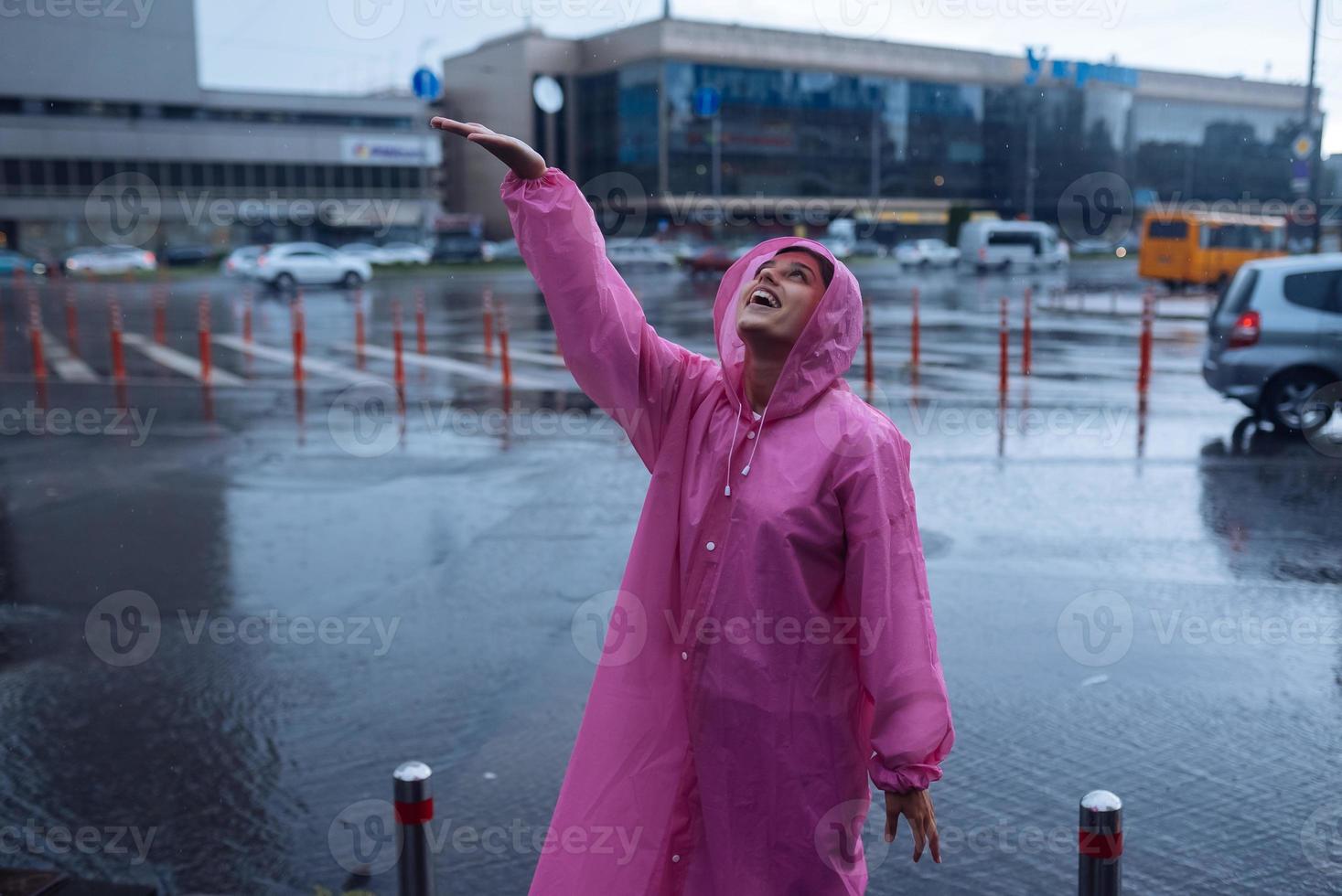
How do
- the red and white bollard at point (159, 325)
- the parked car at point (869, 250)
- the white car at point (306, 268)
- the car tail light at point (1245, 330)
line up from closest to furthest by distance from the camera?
the car tail light at point (1245, 330), the red and white bollard at point (159, 325), the white car at point (306, 268), the parked car at point (869, 250)

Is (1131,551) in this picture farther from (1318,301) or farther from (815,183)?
(815,183)

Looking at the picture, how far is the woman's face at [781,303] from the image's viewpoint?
251 cm

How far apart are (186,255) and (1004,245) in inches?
1428

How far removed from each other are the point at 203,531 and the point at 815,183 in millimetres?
67162

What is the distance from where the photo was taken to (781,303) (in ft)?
8.27

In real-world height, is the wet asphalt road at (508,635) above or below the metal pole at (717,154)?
below

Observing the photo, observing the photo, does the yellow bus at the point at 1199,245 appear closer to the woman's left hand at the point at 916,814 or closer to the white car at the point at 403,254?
the white car at the point at 403,254

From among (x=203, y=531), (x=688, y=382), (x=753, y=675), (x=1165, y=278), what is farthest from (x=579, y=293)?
(x=1165, y=278)

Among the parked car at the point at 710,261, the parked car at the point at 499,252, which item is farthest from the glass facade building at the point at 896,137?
the parked car at the point at 710,261

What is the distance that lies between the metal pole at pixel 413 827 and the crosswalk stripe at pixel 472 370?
11669 millimetres

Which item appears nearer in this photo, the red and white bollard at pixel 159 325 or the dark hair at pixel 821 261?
the dark hair at pixel 821 261

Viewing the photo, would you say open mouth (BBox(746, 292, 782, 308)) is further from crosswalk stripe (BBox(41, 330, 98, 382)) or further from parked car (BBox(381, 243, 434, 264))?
parked car (BBox(381, 243, 434, 264))

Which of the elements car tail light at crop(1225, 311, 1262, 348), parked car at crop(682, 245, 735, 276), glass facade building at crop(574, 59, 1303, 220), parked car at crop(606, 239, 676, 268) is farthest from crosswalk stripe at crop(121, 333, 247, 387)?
glass facade building at crop(574, 59, 1303, 220)

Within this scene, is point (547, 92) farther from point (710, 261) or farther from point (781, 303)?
point (781, 303)
